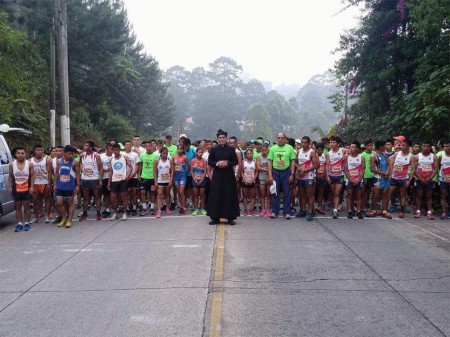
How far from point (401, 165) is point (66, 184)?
8.19 meters

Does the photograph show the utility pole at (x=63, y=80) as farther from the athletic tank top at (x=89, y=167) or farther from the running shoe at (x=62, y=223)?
the running shoe at (x=62, y=223)

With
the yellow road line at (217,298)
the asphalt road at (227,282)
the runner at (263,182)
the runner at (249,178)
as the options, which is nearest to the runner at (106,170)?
the asphalt road at (227,282)

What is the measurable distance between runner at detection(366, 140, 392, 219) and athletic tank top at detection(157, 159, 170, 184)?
5.21m

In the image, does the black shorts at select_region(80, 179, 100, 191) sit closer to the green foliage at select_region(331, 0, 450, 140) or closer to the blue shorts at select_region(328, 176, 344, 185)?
the blue shorts at select_region(328, 176, 344, 185)

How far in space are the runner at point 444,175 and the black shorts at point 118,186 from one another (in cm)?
778

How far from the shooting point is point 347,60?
21.0 m

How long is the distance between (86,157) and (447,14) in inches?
455

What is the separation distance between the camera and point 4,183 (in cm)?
1077

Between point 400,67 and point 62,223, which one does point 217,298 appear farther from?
point 400,67

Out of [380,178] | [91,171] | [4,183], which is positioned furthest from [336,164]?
[4,183]

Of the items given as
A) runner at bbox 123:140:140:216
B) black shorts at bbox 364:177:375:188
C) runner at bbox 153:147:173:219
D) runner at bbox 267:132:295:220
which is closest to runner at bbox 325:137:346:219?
runner at bbox 267:132:295:220

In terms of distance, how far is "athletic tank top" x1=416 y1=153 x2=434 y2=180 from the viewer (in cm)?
1132

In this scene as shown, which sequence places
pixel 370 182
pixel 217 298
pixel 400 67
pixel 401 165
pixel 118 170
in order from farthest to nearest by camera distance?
pixel 400 67, pixel 370 182, pixel 401 165, pixel 118 170, pixel 217 298

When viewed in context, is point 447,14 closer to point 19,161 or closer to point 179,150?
point 179,150
